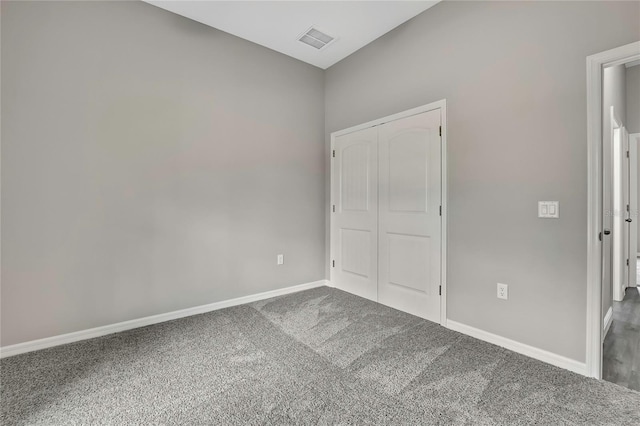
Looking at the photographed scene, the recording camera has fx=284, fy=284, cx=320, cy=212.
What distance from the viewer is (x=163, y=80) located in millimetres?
2654

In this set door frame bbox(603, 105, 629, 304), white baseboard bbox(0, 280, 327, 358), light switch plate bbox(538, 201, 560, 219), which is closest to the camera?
light switch plate bbox(538, 201, 560, 219)

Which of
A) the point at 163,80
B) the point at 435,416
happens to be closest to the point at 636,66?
the point at 435,416

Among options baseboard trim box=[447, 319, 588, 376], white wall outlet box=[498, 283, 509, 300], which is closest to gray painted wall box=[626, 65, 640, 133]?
white wall outlet box=[498, 283, 509, 300]

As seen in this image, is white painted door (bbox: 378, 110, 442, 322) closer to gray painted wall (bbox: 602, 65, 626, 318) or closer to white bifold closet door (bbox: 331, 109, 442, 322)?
white bifold closet door (bbox: 331, 109, 442, 322)

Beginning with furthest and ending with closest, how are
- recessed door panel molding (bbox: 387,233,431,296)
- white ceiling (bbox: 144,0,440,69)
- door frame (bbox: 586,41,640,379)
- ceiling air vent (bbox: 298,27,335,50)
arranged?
ceiling air vent (bbox: 298,27,335,50) < recessed door panel molding (bbox: 387,233,431,296) < white ceiling (bbox: 144,0,440,69) < door frame (bbox: 586,41,640,379)

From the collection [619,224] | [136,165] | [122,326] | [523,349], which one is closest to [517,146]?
[523,349]

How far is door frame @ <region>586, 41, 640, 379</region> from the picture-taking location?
177 cm

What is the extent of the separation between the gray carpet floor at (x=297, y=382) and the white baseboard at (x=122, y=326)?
0.24ft

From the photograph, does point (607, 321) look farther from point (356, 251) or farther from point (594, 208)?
point (356, 251)

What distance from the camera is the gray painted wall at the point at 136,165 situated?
210 centimetres

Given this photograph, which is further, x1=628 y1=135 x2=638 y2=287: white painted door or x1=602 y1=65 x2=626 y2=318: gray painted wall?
x1=628 y1=135 x2=638 y2=287: white painted door

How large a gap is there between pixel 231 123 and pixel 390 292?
8.17 ft

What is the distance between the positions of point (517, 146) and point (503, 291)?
110 cm

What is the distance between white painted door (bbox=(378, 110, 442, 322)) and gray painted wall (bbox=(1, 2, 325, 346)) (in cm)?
112
